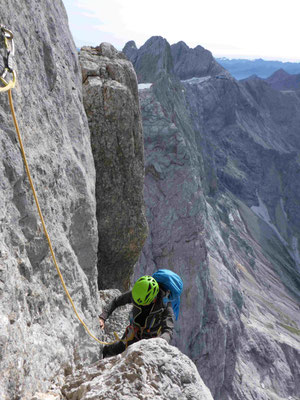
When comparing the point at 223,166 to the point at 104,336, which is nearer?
the point at 104,336

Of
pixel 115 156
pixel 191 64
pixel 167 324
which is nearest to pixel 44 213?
pixel 167 324

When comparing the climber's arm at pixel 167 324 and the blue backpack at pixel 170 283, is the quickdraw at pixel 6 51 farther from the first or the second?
the climber's arm at pixel 167 324

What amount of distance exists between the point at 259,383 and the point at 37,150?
54.2 metres

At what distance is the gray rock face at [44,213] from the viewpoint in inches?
156

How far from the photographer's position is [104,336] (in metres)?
7.37

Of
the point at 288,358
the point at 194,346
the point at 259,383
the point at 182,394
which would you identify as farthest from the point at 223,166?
the point at 182,394

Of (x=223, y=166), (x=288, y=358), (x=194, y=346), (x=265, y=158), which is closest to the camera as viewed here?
(x=194, y=346)

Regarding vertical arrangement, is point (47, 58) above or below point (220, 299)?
above

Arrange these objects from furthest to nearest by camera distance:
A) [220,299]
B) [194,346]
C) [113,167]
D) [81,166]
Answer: [220,299] → [194,346] → [113,167] → [81,166]

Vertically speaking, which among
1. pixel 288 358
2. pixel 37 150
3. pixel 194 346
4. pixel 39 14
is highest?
pixel 39 14

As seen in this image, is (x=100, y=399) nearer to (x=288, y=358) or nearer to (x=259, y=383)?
(x=259, y=383)

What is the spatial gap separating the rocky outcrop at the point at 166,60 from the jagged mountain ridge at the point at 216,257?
7.97ft

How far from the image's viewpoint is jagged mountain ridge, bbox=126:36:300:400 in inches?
1409

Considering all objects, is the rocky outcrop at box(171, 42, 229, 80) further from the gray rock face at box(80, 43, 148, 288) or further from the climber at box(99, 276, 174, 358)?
the climber at box(99, 276, 174, 358)
